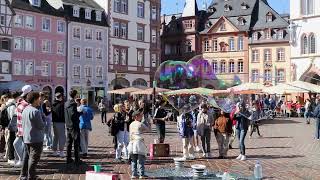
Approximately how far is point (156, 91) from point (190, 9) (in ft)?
142

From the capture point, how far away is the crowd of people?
10.5m

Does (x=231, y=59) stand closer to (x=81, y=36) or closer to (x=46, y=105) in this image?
(x=81, y=36)

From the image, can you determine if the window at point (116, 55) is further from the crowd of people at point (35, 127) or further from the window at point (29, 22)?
the crowd of people at point (35, 127)

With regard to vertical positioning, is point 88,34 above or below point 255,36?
below

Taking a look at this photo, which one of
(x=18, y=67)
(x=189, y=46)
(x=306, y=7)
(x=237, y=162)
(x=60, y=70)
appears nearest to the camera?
(x=237, y=162)

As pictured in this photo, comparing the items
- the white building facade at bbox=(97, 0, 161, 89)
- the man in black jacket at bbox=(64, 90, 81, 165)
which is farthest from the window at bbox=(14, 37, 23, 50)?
the man in black jacket at bbox=(64, 90, 81, 165)

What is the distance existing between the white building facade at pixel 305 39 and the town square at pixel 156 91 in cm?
12

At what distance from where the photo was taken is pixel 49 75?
181 feet

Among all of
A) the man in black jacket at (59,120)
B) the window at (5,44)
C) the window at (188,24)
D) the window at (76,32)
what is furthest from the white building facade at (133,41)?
the man in black jacket at (59,120)

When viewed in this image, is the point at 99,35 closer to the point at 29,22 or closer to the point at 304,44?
the point at 29,22

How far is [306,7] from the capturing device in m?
57.1

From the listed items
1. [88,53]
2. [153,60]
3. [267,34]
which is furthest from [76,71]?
[267,34]

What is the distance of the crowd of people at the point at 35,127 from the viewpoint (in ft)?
34.3

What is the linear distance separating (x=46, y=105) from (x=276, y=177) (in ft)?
22.8
